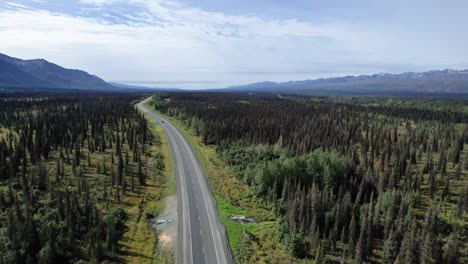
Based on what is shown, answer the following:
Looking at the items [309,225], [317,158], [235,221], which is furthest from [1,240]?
[317,158]

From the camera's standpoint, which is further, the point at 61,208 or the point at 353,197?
the point at 353,197

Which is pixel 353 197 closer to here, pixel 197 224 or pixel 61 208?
pixel 197 224

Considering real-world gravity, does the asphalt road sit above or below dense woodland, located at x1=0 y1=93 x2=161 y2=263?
below

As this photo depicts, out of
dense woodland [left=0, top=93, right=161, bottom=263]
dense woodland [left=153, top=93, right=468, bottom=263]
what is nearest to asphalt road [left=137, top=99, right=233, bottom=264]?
dense woodland [left=153, top=93, right=468, bottom=263]

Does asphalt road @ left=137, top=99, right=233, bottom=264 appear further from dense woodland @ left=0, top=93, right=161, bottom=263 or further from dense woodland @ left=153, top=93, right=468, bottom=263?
dense woodland @ left=0, top=93, right=161, bottom=263

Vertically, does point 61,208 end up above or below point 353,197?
above

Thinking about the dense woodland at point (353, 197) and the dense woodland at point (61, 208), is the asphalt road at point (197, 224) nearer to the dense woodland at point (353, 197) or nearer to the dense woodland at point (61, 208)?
the dense woodland at point (353, 197)

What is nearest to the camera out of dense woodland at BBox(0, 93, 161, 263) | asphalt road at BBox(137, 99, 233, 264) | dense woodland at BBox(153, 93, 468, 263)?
dense woodland at BBox(0, 93, 161, 263)

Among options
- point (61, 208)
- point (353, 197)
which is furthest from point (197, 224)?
point (353, 197)

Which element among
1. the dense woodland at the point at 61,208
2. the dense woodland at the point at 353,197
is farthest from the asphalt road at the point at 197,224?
the dense woodland at the point at 61,208
